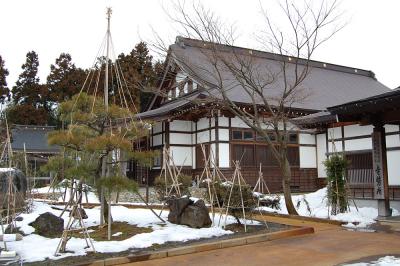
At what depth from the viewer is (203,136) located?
792 inches

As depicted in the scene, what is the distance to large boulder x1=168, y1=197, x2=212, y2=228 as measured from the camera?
9.06 m

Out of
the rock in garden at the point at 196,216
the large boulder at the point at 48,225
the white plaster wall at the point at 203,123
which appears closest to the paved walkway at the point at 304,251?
the rock in garden at the point at 196,216

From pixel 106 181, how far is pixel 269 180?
13.4 meters

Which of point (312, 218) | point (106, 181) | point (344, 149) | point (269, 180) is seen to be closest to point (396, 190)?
point (344, 149)

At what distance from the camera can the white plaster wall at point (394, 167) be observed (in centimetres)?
1341

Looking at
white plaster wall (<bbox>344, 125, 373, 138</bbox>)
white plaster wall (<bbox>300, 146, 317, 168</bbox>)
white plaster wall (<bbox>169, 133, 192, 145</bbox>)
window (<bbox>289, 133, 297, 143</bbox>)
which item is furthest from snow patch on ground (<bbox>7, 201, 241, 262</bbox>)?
white plaster wall (<bbox>300, 146, 317, 168</bbox>)

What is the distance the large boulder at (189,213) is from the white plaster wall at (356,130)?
8.24 metres

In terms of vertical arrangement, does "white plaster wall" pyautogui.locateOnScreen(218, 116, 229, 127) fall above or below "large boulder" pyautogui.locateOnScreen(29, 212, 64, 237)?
above

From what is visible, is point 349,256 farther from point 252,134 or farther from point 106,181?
point 252,134

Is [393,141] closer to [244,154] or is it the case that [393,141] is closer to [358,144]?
[358,144]

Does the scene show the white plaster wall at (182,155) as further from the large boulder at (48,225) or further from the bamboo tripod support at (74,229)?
the bamboo tripod support at (74,229)

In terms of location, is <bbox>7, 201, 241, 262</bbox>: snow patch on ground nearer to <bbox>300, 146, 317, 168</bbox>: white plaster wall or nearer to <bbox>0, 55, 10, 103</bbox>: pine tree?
<bbox>300, 146, 317, 168</bbox>: white plaster wall

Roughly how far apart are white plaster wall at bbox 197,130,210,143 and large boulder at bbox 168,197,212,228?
10129mm

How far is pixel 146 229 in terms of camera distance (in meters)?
8.86
